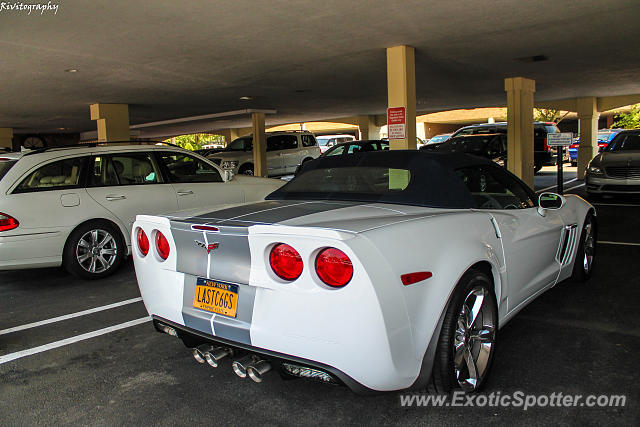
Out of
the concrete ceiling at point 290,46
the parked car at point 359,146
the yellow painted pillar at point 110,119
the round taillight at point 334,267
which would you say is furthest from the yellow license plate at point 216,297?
the yellow painted pillar at point 110,119

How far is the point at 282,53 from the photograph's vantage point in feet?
31.1

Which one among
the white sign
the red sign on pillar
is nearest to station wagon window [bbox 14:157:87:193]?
the red sign on pillar

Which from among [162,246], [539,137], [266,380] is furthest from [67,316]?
[539,137]

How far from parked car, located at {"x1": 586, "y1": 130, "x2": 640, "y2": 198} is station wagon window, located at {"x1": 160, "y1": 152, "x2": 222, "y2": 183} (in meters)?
8.11

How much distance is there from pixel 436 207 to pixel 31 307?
158 inches

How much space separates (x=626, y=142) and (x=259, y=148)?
41.7 feet

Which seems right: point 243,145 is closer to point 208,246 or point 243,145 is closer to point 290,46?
point 290,46

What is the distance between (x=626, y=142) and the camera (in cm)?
1160

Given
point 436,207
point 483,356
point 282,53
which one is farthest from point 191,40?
point 483,356

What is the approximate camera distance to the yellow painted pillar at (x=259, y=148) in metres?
20.0

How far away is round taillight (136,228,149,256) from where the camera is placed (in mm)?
3154

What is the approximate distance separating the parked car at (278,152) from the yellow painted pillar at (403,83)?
36.4ft

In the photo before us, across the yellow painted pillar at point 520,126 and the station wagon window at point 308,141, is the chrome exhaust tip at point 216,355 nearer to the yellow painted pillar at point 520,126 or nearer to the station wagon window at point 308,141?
the yellow painted pillar at point 520,126

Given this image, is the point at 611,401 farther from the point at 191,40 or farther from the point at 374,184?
the point at 191,40
